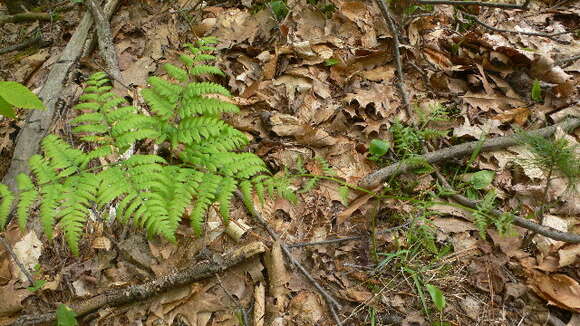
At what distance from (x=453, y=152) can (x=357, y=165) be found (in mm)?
670

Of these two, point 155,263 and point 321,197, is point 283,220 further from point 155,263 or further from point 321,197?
point 155,263

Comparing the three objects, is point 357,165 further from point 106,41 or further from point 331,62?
point 106,41

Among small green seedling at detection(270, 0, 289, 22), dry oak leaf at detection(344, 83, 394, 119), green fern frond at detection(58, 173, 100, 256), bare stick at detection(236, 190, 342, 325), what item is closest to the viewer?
green fern frond at detection(58, 173, 100, 256)

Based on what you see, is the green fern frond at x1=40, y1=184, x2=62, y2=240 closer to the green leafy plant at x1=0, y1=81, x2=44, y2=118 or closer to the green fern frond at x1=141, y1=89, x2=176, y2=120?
the green leafy plant at x1=0, y1=81, x2=44, y2=118

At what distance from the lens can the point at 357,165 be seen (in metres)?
2.90

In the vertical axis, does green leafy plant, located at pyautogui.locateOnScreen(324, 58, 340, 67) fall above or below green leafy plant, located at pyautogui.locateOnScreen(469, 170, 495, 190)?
above

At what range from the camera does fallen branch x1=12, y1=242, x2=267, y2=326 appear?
92.6 inches

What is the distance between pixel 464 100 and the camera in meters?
3.22

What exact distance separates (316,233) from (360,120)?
1.01 m

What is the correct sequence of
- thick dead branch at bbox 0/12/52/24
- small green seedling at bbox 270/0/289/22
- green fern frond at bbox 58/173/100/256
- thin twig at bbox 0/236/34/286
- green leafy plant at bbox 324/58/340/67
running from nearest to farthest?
1. green fern frond at bbox 58/173/100/256
2. thin twig at bbox 0/236/34/286
3. green leafy plant at bbox 324/58/340/67
4. small green seedling at bbox 270/0/289/22
5. thick dead branch at bbox 0/12/52/24

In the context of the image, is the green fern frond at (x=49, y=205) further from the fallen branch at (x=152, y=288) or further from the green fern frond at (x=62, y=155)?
the fallen branch at (x=152, y=288)

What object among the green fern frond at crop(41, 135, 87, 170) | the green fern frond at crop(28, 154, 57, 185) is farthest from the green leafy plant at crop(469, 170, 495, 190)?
the green fern frond at crop(28, 154, 57, 185)

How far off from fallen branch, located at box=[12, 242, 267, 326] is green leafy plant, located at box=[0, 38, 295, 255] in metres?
0.28

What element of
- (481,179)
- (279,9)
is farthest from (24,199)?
(481,179)
